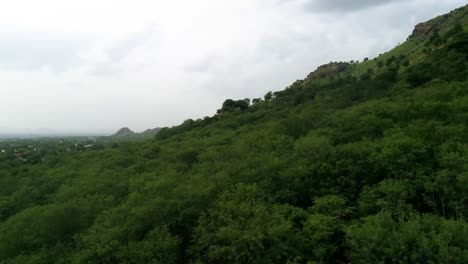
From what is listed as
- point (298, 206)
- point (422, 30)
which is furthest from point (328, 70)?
point (298, 206)

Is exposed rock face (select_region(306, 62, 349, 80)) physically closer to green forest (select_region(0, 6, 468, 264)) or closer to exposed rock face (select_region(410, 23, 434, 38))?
exposed rock face (select_region(410, 23, 434, 38))

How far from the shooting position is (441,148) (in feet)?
100

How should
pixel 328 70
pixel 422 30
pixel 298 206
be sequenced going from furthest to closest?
pixel 328 70 < pixel 422 30 < pixel 298 206

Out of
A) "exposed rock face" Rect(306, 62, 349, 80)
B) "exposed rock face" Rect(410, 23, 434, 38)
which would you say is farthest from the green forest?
"exposed rock face" Rect(306, 62, 349, 80)

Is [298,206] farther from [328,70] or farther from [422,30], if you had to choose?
[328,70]

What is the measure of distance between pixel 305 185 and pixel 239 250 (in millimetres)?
12236

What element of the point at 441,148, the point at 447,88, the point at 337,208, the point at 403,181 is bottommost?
the point at 337,208

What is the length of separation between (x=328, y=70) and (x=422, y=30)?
4310 centimetres

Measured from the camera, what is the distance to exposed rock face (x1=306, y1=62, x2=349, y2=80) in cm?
15688

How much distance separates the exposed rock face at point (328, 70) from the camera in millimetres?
156875

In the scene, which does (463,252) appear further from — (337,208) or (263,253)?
(263,253)

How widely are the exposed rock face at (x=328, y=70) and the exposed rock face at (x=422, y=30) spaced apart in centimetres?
3367

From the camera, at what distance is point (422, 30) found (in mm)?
133375

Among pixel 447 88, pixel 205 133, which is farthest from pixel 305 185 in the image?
pixel 205 133
